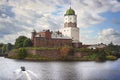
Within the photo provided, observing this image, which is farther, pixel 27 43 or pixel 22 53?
pixel 27 43

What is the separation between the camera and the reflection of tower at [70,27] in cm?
2083

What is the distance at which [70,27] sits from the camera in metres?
21.5

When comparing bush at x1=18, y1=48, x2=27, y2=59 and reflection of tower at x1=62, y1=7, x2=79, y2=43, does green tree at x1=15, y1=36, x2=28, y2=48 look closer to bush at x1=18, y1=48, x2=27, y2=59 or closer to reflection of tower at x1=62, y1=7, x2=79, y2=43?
bush at x1=18, y1=48, x2=27, y2=59

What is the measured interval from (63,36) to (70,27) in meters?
1.65

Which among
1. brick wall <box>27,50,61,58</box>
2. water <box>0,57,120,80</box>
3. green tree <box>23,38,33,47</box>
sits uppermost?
green tree <box>23,38,33,47</box>

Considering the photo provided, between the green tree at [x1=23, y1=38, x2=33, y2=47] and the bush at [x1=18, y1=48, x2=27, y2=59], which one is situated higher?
the green tree at [x1=23, y1=38, x2=33, y2=47]

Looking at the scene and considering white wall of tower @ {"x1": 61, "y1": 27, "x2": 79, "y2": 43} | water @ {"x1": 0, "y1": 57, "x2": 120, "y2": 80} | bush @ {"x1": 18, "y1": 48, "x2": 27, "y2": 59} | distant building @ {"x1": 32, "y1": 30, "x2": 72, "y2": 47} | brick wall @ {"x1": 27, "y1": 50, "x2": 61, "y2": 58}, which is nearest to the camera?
water @ {"x1": 0, "y1": 57, "x2": 120, "y2": 80}

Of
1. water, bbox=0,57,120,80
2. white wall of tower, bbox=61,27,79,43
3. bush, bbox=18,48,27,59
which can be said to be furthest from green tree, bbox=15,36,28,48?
white wall of tower, bbox=61,27,79,43

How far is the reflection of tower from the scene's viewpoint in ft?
68.3

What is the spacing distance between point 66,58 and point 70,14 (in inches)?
173

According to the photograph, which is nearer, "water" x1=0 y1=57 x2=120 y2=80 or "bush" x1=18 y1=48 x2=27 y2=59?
"water" x1=0 y1=57 x2=120 y2=80

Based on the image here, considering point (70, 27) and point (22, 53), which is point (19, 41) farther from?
point (70, 27)

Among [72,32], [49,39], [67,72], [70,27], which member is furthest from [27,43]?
[67,72]

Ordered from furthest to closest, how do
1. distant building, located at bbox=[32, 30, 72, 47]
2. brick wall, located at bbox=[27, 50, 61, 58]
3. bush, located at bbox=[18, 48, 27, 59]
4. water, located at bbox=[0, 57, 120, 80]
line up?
distant building, located at bbox=[32, 30, 72, 47], brick wall, located at bbox=[27, 50, 61, 58], bush, located at bbox=[18, 48, 27, 59], water, located at bbox=[0, 57, 120, 80]
